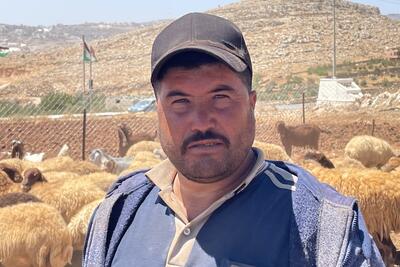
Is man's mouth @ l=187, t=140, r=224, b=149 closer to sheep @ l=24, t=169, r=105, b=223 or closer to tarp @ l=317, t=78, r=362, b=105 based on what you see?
sheep @ l=24, t=169, r=105, b=223

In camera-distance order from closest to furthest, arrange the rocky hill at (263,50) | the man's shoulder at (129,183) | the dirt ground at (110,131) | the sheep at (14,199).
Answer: the man's shoulder at (129,183), the sheep at (14,199), the dirt ground at (110,131), the rocky hill at (263,50)

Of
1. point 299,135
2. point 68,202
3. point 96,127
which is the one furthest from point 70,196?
point 96,127

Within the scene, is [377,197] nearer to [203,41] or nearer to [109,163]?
[109,163]

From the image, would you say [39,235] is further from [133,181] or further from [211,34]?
[211,34]

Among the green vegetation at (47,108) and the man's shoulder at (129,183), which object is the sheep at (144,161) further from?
the man's shoulder at (129,183)

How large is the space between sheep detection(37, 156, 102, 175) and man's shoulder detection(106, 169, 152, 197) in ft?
30.6

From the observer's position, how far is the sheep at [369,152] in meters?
15.4

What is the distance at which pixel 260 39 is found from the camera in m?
76.8

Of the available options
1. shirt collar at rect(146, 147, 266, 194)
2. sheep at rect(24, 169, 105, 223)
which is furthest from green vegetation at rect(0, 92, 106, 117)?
shirt collar at rect(146, 147, 266, 194)

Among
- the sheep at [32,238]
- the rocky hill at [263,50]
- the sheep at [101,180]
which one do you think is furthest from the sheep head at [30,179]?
the rocky hill at [263,50]

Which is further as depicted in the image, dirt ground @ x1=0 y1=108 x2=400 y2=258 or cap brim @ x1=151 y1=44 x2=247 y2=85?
dirt ground @ x1=0 y1=108 x2=400 y2=258

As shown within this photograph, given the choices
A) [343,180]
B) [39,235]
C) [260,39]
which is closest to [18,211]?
[39,235]

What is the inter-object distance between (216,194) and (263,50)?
2784 inches

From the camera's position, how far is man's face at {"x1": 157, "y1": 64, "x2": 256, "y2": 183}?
6.53ft
